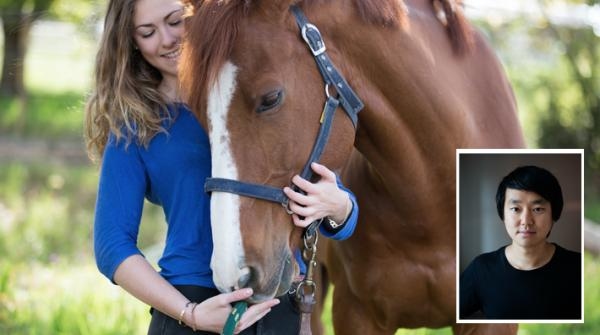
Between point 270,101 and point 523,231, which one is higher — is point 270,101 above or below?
above

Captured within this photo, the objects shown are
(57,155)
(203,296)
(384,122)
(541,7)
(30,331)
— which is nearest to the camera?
(203,296)

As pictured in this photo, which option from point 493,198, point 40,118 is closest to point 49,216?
point 40,118

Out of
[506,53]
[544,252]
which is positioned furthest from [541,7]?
[544,252]

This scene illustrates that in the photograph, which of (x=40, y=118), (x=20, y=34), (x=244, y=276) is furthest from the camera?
(x=40, y=118)

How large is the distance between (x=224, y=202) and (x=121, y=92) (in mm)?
648

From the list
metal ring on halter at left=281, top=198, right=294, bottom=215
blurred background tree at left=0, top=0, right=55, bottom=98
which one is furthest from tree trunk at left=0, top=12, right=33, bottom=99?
metal ring on halter at left=281, top=198, right=294, bottom=215

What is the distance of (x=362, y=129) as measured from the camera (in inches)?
104

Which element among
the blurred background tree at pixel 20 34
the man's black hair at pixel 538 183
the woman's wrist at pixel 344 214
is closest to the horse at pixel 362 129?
Result: the woman's wrist at pixel 344 214

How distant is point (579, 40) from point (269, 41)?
7580 mm

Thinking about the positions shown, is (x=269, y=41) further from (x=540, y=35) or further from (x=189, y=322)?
(x=540, y=35)

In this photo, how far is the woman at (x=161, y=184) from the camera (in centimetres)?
228

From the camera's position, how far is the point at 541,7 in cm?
816

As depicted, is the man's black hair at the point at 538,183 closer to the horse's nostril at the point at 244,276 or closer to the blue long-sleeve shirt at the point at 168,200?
the blue long-sleeve shirt at the point at 168,200

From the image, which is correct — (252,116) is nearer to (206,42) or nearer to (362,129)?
(206,42)
